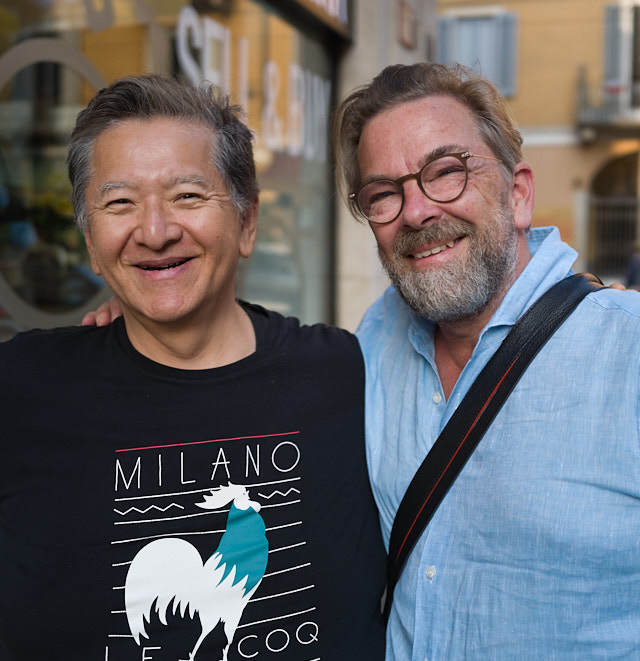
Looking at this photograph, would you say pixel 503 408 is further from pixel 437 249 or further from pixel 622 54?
pixel 622 54

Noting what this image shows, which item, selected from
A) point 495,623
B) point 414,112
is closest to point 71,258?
point 414,112

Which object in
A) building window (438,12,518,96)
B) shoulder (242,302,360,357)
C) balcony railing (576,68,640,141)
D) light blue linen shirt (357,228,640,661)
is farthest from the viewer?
balcony railing (576,68,640,141)

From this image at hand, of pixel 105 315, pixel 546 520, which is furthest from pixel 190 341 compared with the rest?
pixel 546 520

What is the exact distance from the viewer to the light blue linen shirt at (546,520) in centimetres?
151

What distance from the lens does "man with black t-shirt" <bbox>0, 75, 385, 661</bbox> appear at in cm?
161

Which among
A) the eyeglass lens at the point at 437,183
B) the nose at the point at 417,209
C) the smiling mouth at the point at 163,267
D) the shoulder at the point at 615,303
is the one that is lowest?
the shoulder at the point at 615,303

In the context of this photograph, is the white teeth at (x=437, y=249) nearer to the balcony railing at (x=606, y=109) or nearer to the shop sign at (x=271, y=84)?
the shop sign at (x=271, y=84)

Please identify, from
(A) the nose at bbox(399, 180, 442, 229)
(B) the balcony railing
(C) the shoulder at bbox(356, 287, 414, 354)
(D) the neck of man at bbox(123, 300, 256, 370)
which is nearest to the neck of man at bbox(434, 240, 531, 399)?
(C) the shoulder at bbox(356, 287, 414, 354)

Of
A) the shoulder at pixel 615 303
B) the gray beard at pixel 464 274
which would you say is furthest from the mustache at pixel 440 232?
the shoulder at pixel 615 303

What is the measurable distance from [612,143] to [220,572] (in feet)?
57.6

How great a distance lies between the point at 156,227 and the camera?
1.69m

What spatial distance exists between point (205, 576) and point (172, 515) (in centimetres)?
15

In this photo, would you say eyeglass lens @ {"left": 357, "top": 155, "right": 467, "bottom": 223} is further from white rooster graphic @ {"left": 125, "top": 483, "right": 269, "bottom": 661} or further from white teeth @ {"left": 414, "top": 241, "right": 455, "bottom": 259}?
white rooster graphic @ {"left": 125, "top": 483, "right": 269, "bottom": 661}

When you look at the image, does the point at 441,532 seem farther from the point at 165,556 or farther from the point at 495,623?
the point at 165,556
